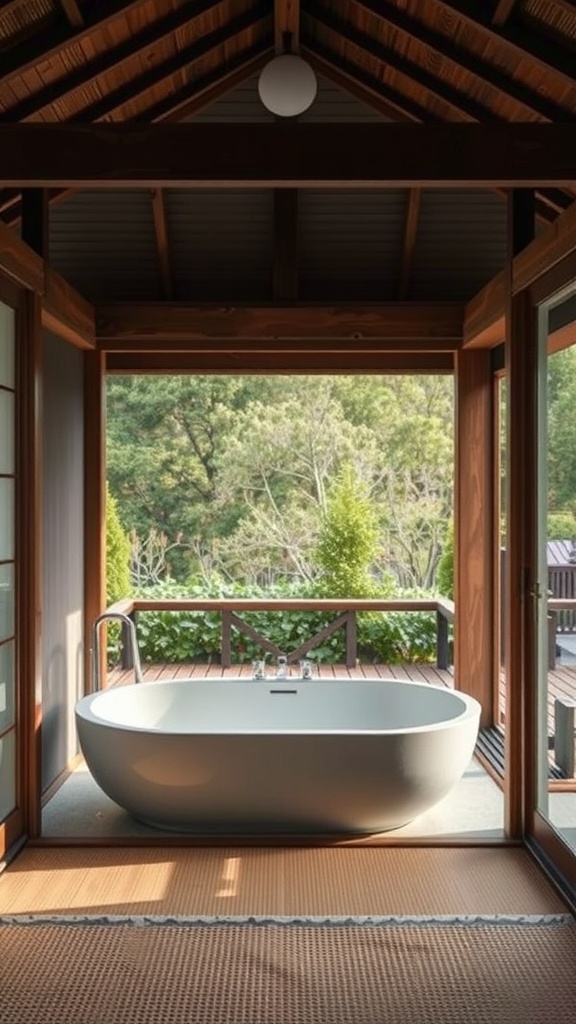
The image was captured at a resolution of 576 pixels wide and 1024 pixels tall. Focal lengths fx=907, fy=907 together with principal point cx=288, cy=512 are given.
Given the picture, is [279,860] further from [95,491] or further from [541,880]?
[95,491]

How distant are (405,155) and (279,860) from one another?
98.2 inches

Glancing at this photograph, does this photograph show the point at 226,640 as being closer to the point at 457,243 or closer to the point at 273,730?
the point at 273,730

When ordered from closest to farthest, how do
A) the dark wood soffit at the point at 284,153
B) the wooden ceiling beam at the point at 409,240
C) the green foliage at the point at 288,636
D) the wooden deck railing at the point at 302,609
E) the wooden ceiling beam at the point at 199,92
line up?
the dark wood soffit at the point at 284,153 < the wooden ceiling beam at the point at 199,92 < the wooden ceiling beam at the point at 409,240 < the wooden deck railing at the point at 302,609 < the green foliage at the point at 288,636

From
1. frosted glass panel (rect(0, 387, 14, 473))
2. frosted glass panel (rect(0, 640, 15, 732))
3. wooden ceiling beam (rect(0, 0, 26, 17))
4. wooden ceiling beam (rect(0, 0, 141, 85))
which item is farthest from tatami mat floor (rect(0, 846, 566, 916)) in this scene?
wooden ceiling beam (rect(0, 0, 26, 17))

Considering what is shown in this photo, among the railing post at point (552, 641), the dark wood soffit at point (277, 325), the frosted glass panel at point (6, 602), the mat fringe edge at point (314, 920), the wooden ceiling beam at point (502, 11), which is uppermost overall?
the wooden ceiling beam at point (502, 11)

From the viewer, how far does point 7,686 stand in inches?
137

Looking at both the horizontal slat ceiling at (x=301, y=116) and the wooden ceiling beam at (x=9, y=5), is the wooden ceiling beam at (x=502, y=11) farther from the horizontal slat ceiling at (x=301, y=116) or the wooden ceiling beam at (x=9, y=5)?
the wooden ceiling beam at (x=9, y=5)

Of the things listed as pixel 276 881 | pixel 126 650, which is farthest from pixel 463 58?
pixel 126 650

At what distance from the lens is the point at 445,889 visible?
3.11 metres

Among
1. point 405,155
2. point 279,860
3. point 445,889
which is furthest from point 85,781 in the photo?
point 405,155

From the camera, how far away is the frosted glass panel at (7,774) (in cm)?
338

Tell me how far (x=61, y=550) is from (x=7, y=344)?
1.26m

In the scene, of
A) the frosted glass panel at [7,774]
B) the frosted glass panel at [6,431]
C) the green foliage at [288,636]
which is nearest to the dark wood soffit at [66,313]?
the frosted glass panel at [6,431]

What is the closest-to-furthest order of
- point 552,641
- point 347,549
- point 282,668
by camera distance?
1. point 552,641
2. point 282,668
3. point 347,549
